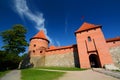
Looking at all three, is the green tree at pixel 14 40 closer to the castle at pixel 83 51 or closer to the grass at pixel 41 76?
the castle at pixel 83 51

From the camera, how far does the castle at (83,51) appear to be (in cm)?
1825

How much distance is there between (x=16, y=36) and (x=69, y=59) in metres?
13.9

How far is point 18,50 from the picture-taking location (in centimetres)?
2223

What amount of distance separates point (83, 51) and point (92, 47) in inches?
77.9

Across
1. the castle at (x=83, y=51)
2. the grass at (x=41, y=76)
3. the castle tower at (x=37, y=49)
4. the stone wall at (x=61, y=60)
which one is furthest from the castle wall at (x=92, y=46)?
the castle tower at (x=37, y=49)

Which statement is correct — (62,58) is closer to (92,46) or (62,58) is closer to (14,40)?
(92,46)

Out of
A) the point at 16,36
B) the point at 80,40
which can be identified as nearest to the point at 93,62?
the point at 80,40

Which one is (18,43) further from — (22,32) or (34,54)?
(34,54)

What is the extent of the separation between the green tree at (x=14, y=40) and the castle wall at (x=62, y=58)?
7.22 meters

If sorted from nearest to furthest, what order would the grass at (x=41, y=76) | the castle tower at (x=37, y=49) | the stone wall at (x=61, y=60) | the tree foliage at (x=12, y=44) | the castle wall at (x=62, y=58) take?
1. the grass at (x=41, y=76)
2. the tree foliage at (x=12, y=44)
3. the castle wall at (x=62, y=58)
4. the stone wall at (x=61, y=60)
5. the castle tower at (x=37, y=49)

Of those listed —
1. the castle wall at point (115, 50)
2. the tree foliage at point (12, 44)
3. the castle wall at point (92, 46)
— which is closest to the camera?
the castle wall at point (92, 46)

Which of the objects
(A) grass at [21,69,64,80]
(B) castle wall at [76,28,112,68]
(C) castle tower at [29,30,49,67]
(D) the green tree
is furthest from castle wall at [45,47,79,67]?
(A) grass at [21,69,64,80]

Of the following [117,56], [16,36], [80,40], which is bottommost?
[117,56]

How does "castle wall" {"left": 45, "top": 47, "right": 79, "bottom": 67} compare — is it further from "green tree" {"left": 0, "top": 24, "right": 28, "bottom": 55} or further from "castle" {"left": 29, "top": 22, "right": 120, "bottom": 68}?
"green tree" {"left": 0, "top": 24, "right": 28, "bottom": 55}
